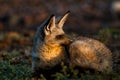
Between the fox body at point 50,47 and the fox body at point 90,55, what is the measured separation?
200mm

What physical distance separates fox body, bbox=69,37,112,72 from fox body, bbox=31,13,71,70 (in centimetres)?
20

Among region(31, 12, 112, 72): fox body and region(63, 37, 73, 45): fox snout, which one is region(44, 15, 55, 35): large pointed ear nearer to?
region(31, 12, 112, 72): fox body

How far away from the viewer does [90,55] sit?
35.0 ft

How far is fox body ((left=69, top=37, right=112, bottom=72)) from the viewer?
1057 cm

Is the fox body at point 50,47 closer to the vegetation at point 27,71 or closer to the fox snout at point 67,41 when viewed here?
the fox snout at point 67,41

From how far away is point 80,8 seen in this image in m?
32.2

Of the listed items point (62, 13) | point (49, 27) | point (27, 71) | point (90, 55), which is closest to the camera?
point (90, 55)

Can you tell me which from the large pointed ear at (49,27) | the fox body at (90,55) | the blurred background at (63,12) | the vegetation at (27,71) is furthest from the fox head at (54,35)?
the blurred background at (63,12)

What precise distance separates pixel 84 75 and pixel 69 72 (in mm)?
308

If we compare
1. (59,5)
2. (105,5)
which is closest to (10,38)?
(59,5)

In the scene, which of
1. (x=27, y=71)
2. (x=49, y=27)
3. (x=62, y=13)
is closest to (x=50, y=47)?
(x=49, y=27)

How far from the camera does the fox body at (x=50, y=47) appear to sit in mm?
10648

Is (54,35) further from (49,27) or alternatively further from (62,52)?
(62,52)

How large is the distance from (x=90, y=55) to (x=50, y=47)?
2.66 ft
